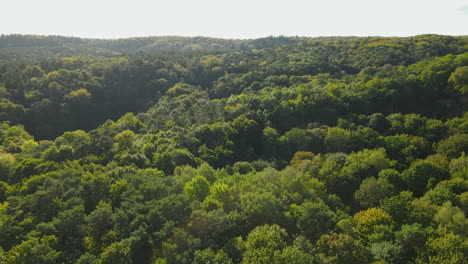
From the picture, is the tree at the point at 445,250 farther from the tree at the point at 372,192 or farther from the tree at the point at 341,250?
the tree at the point at 372,192

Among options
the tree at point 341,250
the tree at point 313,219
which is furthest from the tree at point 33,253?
the tree at point 341,250

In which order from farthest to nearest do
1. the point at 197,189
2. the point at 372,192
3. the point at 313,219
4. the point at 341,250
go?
the point at 197,189
the point at 372,192
the point at 313,219
the point at 341,250

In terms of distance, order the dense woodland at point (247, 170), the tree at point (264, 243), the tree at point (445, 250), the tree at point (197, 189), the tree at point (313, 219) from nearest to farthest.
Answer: the tree at point (445, 250), the tree at point (264, 243), the dense woodland at point (247, 170), the tree at point (313, 219), the tree at point (197, 189)

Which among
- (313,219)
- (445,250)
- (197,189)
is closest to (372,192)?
(313,219)

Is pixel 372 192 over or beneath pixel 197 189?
over

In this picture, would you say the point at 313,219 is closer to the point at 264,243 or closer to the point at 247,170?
the point at 264,243

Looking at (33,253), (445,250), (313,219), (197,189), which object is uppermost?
(445,250)

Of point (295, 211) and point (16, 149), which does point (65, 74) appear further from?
point (295, 211)

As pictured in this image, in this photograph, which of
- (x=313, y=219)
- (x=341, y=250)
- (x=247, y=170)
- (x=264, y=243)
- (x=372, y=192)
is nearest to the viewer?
(x=341, y=250)
